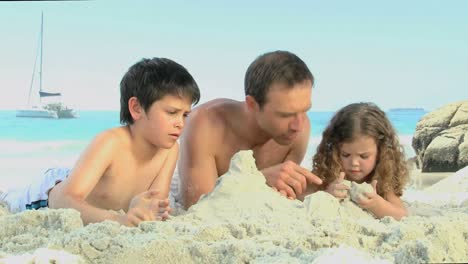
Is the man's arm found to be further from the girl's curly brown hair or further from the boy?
the girl's curly brown hair

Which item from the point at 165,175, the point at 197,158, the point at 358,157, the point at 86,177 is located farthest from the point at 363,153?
the point at 86,177

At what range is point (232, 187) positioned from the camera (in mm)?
1999

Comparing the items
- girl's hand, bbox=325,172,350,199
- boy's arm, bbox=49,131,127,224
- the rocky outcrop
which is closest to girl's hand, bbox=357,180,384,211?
girl's hand, bbox=325,172,350,199

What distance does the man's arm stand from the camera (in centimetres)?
277

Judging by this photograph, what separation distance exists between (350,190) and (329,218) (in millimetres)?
533

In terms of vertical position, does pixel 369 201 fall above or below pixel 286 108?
below

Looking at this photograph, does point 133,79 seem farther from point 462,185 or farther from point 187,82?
point 462,185

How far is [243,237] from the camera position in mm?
1616

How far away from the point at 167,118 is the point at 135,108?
6.6 inches

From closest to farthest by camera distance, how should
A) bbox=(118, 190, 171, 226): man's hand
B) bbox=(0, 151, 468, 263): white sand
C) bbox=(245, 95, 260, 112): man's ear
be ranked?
bbox=(0, 151, 468, 263): white sand, bbox=(118, 190, 171, 226): man's hand, bbox=(245, 95, 260, 112): man's ear

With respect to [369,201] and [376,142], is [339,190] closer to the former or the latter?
[369,201]

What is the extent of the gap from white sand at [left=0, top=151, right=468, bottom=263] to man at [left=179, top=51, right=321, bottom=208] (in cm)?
37

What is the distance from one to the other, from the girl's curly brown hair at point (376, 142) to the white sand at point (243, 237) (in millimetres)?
802

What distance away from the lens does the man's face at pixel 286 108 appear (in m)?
2.47
